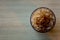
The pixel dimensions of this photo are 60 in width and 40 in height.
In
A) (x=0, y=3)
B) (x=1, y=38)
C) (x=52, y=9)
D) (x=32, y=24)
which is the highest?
(x=0, y=3)

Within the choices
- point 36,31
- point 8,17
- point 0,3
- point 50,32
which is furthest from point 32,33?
point 0,3

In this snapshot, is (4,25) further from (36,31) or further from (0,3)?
(36,31)

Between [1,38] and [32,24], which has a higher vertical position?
[32,24]

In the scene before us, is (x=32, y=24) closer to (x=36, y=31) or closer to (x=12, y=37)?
(x=36, y=31)

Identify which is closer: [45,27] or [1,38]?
[45,27]

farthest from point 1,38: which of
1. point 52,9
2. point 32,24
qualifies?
point 52,9

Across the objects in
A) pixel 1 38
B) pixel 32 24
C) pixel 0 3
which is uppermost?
pixel 0 3
